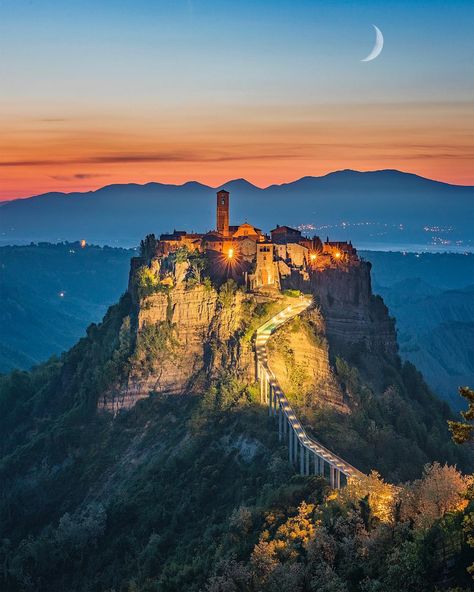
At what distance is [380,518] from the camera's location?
171 feet

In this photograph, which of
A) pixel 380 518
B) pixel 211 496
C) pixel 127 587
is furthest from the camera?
pixel 211 496

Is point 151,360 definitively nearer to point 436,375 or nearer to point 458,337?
point 436,375

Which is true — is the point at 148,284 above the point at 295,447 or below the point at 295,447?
above

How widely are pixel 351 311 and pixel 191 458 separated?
87.8 feet

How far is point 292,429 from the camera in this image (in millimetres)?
72062

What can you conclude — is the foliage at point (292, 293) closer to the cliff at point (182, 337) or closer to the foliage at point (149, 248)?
the cliff at point (182, 337)

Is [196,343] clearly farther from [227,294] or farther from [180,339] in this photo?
[227,294]

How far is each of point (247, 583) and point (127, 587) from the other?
42.6ft

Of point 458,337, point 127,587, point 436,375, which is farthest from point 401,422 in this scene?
point 458,337

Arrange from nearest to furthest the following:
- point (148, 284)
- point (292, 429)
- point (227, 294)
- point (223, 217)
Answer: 1. point (292, 429)
2. point (227, 294)
3. point (148, 284)
4. point (223, 217)

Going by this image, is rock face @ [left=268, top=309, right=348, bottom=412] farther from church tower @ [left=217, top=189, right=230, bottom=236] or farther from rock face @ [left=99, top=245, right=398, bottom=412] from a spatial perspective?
church tower @ [left=217, top=189, right=230, bottom=236]

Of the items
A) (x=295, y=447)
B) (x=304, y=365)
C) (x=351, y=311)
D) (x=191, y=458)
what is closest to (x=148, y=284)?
(x=304, y=365)

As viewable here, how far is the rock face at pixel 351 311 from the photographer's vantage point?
96688 mm

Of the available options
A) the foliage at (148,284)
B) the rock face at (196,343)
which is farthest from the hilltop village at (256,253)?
the foliage at (148,284)
